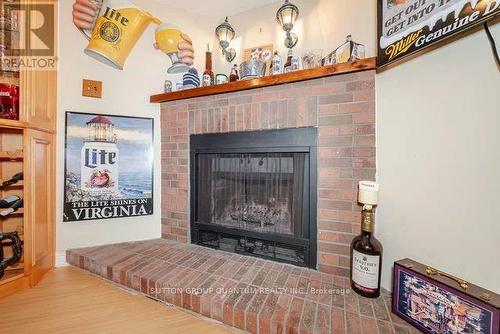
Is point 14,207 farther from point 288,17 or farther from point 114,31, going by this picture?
point 288,17

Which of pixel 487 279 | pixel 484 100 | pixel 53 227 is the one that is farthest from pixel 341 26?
pixel 53 227

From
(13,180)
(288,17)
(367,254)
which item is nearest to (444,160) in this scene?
(367,254)

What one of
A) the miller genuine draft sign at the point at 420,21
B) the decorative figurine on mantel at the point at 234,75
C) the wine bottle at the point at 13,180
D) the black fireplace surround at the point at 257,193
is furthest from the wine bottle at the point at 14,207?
the miller genuine draft sign at the point at 420,21

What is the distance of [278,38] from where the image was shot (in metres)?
1.78

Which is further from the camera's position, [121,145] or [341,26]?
[121,145]

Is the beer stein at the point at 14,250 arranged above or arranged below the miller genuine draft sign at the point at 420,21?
below

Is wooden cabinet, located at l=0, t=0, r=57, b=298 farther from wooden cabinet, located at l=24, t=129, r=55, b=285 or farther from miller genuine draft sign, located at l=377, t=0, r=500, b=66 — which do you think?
miller genuine draft sign, located at l=377, t=0, r=500, b=66

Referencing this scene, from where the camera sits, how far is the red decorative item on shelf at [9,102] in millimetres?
1336

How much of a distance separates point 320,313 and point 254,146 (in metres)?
1.00

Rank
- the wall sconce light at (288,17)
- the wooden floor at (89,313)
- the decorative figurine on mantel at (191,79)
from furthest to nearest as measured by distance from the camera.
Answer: the decorative figurine on mantel at (191,79), the wall sconce light at (288,17), the wooden floor at (89,313)

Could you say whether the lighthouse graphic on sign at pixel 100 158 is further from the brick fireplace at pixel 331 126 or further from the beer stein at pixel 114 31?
the brick fireplace at pixel 331 126

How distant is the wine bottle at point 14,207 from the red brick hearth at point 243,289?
46 cm

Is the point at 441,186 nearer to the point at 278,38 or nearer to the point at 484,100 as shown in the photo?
the point at 484,100

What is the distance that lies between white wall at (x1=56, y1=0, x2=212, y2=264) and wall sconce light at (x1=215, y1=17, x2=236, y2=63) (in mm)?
219
